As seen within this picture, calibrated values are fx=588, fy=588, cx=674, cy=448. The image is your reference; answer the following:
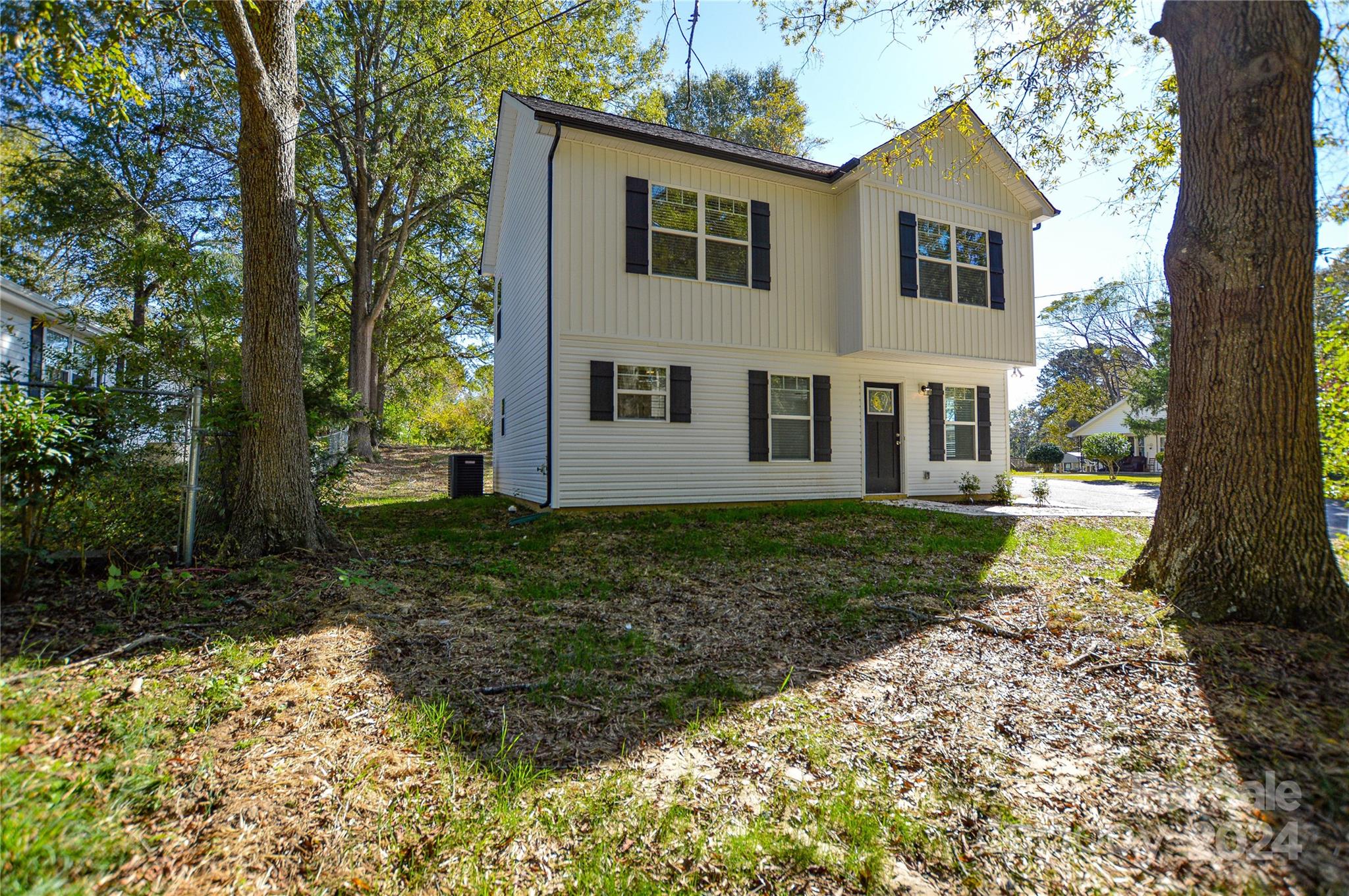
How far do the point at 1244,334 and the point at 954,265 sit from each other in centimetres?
692

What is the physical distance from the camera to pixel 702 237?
8.70m

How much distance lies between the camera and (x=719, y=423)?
29.3 feet

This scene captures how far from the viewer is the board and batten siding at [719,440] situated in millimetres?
8086

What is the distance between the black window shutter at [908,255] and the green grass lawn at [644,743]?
6.44 m

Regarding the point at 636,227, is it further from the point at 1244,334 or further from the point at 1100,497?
the point at 1100,497

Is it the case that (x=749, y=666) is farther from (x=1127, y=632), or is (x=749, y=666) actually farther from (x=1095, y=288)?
(x=1095, y=288)

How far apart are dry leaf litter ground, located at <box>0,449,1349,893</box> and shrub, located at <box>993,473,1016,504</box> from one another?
23.1 ft

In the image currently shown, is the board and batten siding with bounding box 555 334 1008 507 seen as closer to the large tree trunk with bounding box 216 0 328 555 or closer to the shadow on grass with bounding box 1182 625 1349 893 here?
the large tree trunk with bounding box 216 0 328 555

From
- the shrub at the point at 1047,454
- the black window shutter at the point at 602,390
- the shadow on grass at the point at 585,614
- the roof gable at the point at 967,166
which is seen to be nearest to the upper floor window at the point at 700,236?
the black window shutter at the point at 602,390

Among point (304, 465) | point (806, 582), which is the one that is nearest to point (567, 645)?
point (806, 582)

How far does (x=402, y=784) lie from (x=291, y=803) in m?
0.32

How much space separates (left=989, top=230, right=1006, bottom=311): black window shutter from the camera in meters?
10.1

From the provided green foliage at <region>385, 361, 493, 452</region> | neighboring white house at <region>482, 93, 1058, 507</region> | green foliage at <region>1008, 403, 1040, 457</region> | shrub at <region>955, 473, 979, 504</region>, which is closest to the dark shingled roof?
neighboring white house at <region>482, 93, 1058, 507</region>

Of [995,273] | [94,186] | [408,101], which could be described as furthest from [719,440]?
[94,186]
